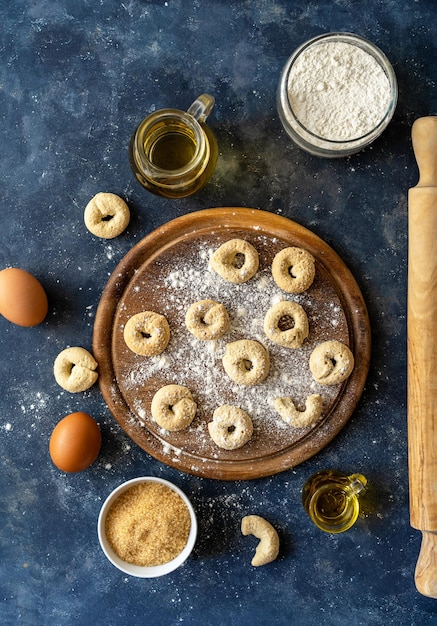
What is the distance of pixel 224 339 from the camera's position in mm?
1501

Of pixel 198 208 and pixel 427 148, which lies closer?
pixel 427 148

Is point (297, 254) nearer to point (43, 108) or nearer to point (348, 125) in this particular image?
point (348, 125)

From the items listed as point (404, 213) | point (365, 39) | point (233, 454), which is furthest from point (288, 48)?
point (233, 454)

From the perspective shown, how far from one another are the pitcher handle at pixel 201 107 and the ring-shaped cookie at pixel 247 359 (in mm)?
522

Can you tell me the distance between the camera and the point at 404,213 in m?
1.53

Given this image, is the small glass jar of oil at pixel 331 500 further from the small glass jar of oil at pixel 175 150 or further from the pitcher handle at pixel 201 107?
the pitcher handle at pixel 201 107

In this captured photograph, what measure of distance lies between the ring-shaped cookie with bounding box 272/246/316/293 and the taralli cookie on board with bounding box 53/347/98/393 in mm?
496

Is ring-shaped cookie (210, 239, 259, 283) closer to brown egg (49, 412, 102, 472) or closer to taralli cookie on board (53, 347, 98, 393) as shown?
taralli cookie on board (53, 347, 98, 393)

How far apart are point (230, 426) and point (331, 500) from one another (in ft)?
1.02

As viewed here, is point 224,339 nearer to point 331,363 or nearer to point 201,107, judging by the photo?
point 331,363

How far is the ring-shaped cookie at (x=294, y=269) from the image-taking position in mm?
1458

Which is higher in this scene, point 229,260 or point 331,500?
point 229,260

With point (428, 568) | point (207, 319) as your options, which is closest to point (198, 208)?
point (207, 319)

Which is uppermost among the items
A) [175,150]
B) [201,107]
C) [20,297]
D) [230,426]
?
[201,107]
